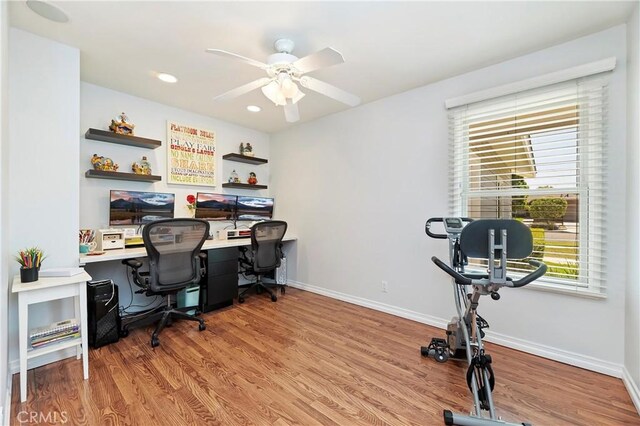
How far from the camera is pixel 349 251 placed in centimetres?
354

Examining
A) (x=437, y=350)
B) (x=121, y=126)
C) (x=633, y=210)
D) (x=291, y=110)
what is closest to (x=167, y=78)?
(x=121, y=126)

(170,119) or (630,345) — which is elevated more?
(170,119)

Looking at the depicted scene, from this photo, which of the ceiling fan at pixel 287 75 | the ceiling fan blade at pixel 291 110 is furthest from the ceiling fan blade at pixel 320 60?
the ceiling fan blade at pixel 291 110

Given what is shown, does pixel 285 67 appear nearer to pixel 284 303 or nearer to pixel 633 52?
pixel 633 52

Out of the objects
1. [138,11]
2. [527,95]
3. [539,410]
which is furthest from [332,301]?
[138,11]

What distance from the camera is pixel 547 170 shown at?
7.31ft

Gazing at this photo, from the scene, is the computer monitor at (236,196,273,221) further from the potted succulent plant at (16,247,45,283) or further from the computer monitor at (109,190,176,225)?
the potted succulent plant at (16,247,45,283)

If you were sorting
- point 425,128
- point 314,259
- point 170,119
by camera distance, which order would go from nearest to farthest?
point 425,128 → point 170,119 → point 314,259

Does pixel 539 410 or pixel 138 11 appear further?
pixel 138 11

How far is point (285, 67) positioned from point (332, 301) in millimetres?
2730

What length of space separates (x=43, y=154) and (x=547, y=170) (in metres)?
3.90

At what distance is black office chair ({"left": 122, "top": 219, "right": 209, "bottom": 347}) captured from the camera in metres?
2.45

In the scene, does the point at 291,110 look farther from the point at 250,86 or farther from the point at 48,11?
the point at 48,11

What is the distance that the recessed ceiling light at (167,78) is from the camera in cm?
268
